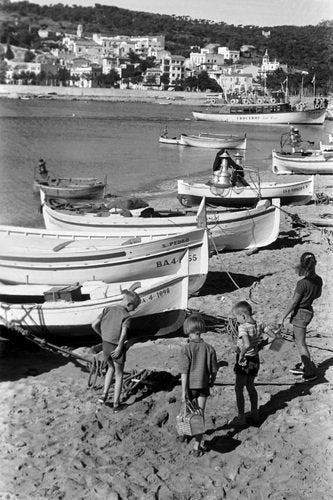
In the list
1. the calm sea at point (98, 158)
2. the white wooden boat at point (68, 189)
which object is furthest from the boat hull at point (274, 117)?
the white wooden boat at point (68, 189)

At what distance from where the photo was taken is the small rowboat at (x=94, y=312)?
28.0 ft

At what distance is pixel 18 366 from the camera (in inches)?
321

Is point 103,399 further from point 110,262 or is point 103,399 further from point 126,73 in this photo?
point 126,73

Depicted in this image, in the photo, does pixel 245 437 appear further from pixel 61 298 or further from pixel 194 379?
pixel 61 298

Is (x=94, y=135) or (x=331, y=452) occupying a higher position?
(x=331, y=452)

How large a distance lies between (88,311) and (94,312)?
3.0 inches

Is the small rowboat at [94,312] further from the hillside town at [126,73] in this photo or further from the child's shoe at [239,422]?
the hillside town at [126,73]

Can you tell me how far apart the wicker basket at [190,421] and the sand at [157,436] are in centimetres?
22

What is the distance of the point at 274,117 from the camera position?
288 feet

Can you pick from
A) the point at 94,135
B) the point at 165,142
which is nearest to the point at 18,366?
the point at 165,142

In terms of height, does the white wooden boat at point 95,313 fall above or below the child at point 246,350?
below

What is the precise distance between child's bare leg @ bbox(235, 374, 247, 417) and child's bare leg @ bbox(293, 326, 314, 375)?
1.17 metres

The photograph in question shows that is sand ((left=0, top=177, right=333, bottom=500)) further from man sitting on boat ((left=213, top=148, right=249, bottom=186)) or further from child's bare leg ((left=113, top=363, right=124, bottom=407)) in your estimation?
man sitting on boat ((left=213, top=148, right=249, bottom=186))

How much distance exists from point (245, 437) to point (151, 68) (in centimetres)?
19689
